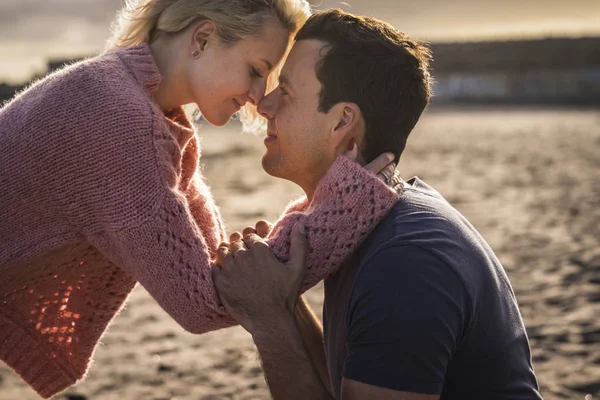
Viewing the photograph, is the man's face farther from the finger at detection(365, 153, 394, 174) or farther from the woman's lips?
the finger at detection(365, 153, 394, 174)

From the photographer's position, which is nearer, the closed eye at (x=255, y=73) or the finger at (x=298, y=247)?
the finger at (x=298, y=247)

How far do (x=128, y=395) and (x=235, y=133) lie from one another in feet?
56.9

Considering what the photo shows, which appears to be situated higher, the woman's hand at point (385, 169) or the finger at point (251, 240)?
the woman's hand at point (385, 169)

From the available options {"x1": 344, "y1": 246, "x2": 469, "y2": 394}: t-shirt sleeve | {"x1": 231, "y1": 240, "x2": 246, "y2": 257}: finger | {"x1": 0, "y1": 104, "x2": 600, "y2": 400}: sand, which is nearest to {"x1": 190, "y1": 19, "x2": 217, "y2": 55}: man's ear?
{"x1": 231, "y1": 240, "x2": 246, "y2": 257}: finger

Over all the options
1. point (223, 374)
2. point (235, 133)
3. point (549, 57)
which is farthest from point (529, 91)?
point (223, 374)

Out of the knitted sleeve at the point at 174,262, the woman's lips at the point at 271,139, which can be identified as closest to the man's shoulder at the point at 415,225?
the knitted sleeve at the point at 174,262

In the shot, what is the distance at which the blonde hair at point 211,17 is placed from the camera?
3.10 meters

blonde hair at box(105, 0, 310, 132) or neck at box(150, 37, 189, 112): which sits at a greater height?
blonde hair at box(105, 0, 310, 132)

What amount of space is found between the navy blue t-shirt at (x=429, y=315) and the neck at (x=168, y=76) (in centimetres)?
100

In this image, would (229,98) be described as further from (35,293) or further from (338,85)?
(35,293)

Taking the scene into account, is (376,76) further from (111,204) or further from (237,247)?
(111,204)

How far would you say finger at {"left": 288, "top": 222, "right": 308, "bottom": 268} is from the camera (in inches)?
103

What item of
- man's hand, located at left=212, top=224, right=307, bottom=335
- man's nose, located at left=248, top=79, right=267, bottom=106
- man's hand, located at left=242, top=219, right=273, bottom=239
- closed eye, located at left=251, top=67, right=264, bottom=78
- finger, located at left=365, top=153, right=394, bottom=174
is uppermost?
closed eye, located at left=251, top=67, right=264, bottom=78

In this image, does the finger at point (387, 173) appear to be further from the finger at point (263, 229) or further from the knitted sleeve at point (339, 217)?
the finger at point (263, 229)
